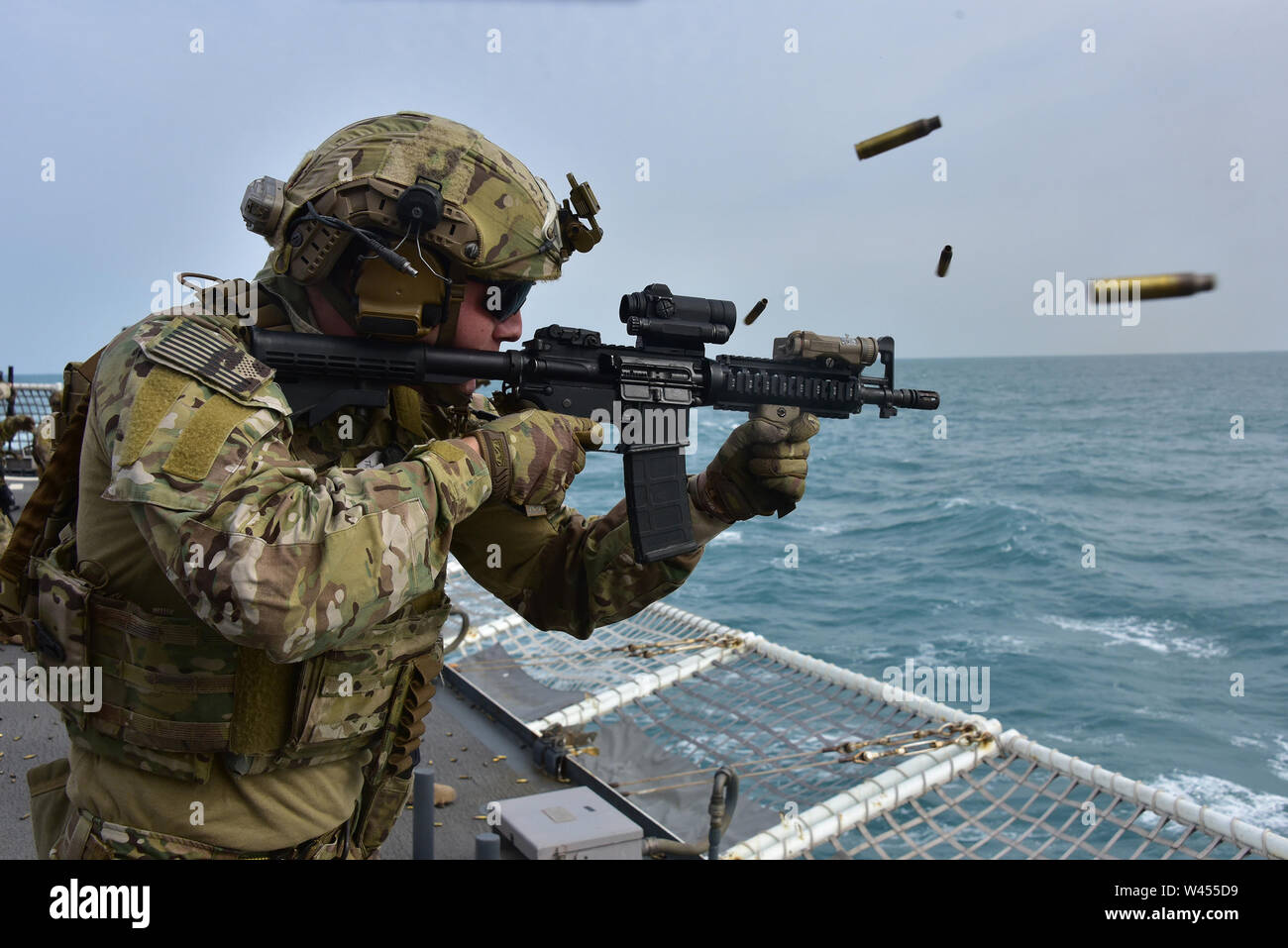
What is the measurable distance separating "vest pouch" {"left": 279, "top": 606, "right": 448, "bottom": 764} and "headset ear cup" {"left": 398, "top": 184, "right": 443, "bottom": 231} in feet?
4.36

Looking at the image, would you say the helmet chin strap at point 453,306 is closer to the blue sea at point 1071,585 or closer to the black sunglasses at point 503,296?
the black sunglasses at point 503,296

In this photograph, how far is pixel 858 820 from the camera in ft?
23.3

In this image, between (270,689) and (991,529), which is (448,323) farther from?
(991,529)

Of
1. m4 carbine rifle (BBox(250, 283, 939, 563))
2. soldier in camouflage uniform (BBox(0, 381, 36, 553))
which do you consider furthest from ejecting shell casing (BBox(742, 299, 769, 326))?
soldier in camouflage uniform (BBox(0, 381, 36, 553))

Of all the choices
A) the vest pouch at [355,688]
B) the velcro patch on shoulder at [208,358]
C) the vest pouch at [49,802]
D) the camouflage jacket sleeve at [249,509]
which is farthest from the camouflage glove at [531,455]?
the vest pouch at [49,802]

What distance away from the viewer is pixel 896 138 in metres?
5.14

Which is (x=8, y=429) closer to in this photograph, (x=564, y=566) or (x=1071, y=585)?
(x=564, y=566)

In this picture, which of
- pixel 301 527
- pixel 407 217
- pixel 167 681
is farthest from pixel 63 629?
pixel 407 217

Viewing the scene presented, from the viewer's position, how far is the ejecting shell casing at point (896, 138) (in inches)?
201

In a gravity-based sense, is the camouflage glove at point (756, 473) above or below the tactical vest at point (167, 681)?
above

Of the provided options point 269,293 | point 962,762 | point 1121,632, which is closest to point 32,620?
point 269,293

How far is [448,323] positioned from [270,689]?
1.36m

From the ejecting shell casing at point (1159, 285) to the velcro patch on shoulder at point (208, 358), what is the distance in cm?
292

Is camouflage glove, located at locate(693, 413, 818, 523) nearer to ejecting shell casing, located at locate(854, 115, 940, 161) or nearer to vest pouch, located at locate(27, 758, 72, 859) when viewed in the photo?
ejecting shell casing, located at locate(854, 115, 940, 161)
